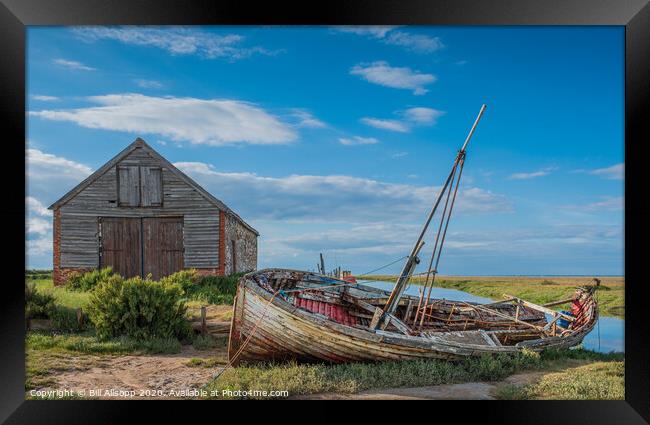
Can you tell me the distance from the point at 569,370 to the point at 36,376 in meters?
7.78

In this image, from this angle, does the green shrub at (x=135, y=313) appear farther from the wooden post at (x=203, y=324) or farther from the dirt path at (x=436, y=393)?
the dirt path at (x=436, y=393)

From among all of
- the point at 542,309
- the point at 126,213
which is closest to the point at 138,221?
the point at 126,213

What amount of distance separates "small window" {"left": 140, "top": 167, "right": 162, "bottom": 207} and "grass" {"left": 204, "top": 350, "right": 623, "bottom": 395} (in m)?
6.44

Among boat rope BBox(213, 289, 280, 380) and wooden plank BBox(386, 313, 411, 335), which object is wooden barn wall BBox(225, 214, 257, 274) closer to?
boat rope BBox(213, 289, 280, 380)

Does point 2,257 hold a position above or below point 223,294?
above

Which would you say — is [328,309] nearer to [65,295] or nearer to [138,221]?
[65,295]

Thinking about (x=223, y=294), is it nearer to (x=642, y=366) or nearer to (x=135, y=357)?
(x=135, y=357)

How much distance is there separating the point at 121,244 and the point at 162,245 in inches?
43.3

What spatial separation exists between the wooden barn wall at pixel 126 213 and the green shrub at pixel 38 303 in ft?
11.4

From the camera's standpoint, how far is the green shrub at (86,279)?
11.3 meters

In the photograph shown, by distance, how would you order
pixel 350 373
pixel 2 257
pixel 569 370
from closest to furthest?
pixel 2 257, pixel 350 373, pixel 569 370

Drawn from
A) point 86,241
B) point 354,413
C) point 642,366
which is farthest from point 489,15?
point 86,241

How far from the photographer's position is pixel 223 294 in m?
11.1

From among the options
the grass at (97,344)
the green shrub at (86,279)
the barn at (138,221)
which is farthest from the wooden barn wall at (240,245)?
the grass at (97,344)
